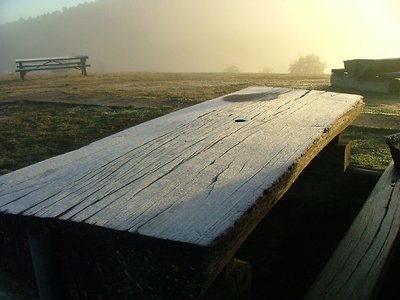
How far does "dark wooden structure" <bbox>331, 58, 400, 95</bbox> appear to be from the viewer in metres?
8.88

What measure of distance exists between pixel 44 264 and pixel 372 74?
9.48 m

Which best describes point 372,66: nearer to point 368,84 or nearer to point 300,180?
point 368,84

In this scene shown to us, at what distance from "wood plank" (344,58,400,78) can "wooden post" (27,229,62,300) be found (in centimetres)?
924

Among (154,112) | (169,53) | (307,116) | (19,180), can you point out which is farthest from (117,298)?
(169,53)

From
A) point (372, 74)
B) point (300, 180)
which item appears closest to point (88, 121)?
point (300, 180)

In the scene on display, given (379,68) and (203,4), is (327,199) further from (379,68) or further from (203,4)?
(203,4)

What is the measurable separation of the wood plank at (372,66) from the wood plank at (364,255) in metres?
7.67

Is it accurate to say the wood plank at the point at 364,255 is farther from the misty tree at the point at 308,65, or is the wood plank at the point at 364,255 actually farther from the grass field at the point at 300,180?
the misty tree at the point at 308,65

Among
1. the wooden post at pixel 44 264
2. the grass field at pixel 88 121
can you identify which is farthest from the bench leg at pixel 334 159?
the wooden post at pixel 44 264

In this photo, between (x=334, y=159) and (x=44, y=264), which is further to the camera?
(x=334, y=159)

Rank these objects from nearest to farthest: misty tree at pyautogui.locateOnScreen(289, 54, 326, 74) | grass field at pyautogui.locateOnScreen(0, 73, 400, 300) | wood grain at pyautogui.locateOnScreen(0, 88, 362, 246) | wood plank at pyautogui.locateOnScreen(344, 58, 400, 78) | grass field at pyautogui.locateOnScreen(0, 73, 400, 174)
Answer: wood grain at pyautogui.locateOnScreen(0, 88, 362, 246)
grass field at pyautogui.locateOnScreen(0, 73, 400, 300)
grass field at pyautogui.locateOnScreen(0, 73, 400, 174)
wood plank at pyautogui.locateOnScreen(344, 58, 400, 78)
misty tree at pyautogui.locateOnScreen(289, 54, 326, 74)

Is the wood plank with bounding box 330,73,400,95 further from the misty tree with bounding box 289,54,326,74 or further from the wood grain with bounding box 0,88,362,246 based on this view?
the misty tree with bounding box 289,54,326,74

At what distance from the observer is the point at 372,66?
30.2ft

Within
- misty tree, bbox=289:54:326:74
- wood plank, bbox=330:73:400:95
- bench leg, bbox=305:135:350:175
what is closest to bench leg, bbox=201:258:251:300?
bench leg, bbox=305:135:350:175
